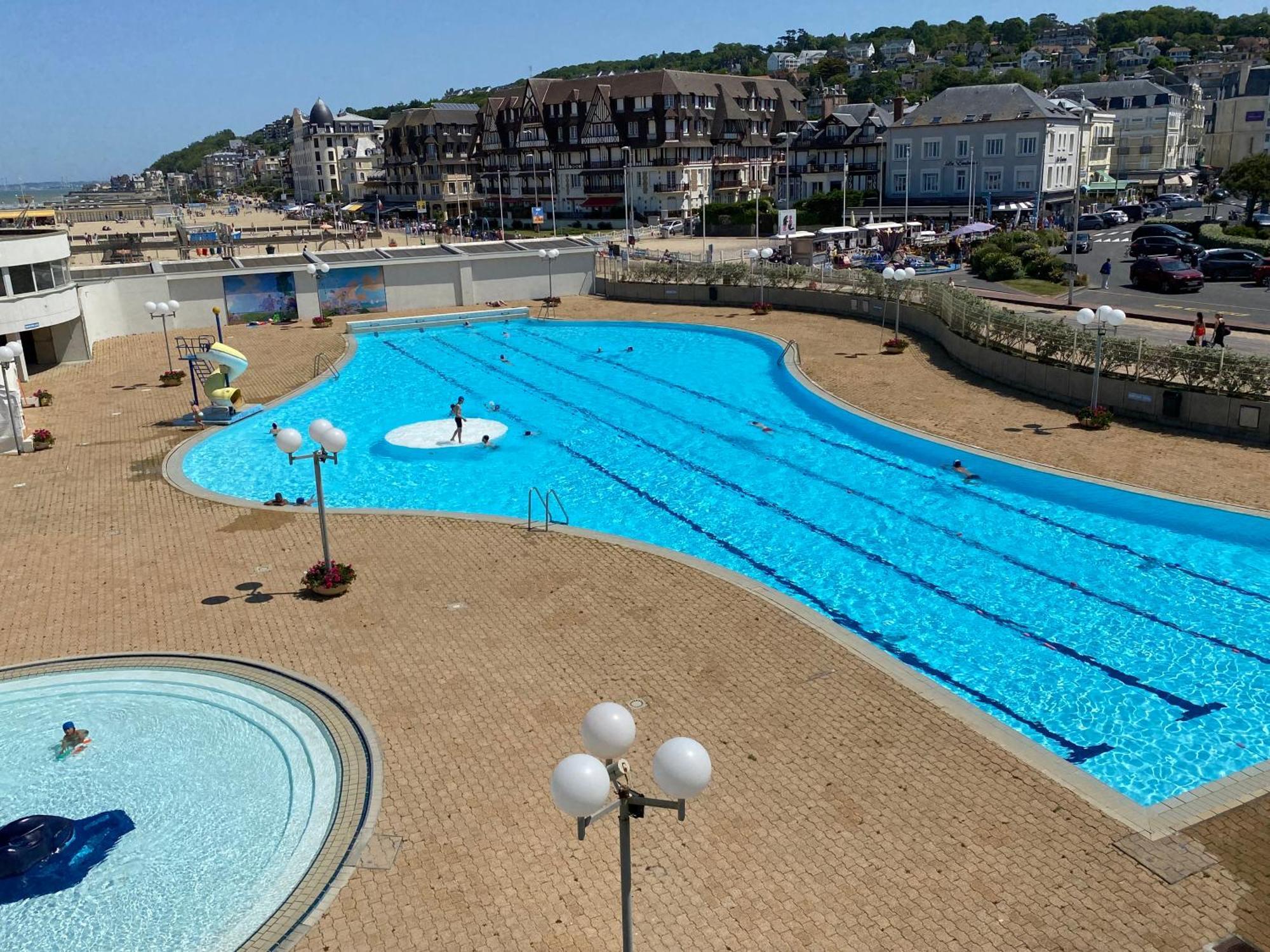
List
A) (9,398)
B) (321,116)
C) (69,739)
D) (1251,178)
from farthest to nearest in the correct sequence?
1. (321,116)
2. (1251,178)
3. (9,398)
4. (69,739)

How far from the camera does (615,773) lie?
6.32 meters

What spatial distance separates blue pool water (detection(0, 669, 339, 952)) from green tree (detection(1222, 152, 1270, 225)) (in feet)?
207

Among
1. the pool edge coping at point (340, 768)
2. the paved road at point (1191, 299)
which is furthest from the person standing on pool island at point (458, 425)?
the paved road at point (1191, 299)

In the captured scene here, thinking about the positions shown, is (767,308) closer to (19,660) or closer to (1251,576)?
(1251,576)

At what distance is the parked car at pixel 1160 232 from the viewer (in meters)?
52.3

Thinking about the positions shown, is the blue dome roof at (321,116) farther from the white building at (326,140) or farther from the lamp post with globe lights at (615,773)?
the lamp post with globe lights at (615,773)

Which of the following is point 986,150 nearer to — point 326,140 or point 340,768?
point 340,768

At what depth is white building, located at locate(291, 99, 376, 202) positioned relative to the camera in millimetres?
161125

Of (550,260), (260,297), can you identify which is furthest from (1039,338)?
(260,297)

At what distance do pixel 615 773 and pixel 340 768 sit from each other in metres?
5.61

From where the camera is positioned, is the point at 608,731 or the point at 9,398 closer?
the point at 608,731

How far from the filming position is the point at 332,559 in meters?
16.7

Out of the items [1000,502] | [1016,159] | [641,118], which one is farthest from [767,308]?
[641,118]

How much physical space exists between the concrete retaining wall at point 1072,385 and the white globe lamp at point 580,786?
827 inches
